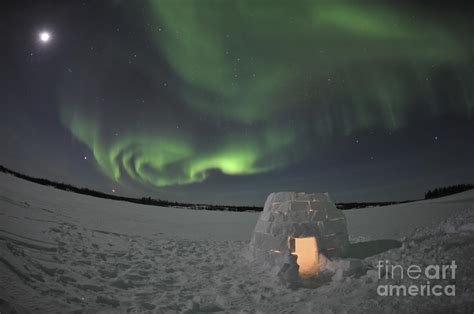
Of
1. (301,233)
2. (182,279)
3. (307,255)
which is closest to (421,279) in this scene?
(301,233)

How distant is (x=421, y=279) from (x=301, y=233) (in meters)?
3.03

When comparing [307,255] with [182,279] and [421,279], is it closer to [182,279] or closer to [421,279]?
[421,279]

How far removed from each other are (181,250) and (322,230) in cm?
594

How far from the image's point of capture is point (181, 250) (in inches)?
415

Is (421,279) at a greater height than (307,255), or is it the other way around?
(421,279)

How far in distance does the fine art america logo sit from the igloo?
1998mm

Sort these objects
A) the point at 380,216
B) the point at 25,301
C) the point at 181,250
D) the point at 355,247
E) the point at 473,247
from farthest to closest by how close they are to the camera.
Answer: the point at 380,216
the point at 181,250
the point at 355,247
the point at 473,247
the point at 25,301

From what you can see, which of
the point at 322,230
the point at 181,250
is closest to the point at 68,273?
the point at 181,250

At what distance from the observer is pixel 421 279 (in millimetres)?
4824

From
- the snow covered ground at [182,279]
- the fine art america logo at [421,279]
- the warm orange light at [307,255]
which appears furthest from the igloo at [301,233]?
the fine art america logo at [421,279]

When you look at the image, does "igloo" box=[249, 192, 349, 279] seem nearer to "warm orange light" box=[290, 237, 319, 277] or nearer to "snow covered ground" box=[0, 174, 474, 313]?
"warm orange light" box=[290, 237, 319, 277]

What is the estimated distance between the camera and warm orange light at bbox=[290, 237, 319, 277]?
23.1 ft

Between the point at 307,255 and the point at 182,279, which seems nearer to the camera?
the point at 182,279

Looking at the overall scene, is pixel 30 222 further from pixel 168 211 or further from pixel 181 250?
pixel 168 211
